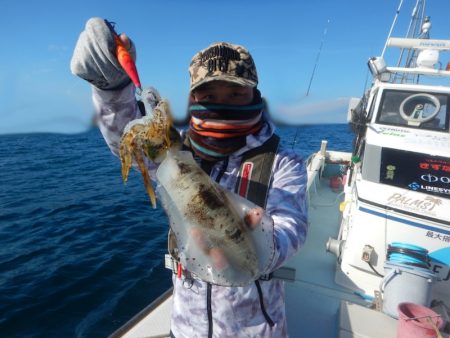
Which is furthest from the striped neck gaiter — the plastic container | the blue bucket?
the blue bucket

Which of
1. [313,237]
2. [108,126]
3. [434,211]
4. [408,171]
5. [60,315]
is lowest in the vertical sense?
[60,315]

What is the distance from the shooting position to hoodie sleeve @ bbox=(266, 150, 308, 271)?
5.20 feet

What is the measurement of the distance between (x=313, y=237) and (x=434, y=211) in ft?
9.64

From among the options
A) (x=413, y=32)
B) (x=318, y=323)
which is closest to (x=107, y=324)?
(x=318, y=323)

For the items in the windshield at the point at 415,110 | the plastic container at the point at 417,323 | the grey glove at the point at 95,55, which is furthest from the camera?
the windshield at the point at 415,110

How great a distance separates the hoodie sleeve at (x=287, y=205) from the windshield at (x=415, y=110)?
16.9 ft

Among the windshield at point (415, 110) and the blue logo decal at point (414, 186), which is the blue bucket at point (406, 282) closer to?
the blue logo decal at point (414, 186)

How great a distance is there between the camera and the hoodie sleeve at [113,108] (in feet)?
6.81

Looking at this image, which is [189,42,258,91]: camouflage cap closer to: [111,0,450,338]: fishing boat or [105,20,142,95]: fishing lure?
[105,20,142,95]: fishing lure

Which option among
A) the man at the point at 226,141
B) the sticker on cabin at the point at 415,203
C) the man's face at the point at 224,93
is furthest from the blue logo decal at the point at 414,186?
the man's face at the point at 224,93

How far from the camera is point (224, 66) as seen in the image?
1.91 metres

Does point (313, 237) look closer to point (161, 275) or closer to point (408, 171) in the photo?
point (408, 171)

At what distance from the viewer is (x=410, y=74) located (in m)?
7.75

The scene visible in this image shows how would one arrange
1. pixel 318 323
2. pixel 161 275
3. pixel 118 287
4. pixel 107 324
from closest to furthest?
1. pixel 318 323
2. pixel 107 324
3. pixel 118 287
4. pixel 161 275
